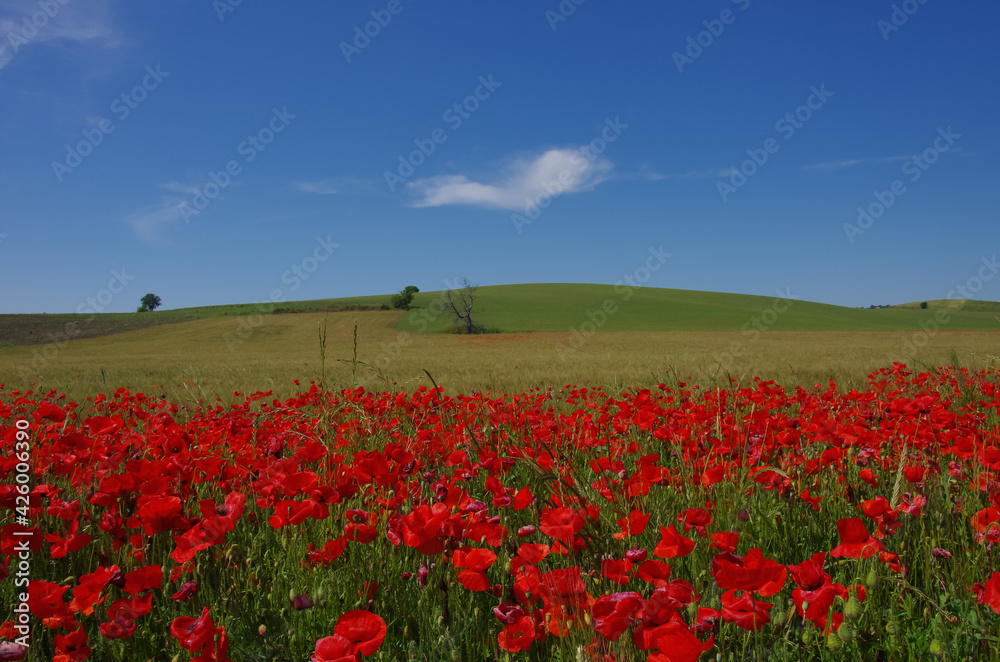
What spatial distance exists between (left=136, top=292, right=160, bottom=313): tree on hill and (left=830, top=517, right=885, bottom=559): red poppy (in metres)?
108

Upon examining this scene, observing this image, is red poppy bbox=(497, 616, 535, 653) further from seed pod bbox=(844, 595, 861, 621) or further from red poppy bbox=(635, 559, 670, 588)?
seed pod bbox=(844, 595, 861, 621)

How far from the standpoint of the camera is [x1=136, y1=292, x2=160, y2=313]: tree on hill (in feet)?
302

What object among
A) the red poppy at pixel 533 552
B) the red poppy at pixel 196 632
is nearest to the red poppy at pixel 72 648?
the red poppy at pixel 196 632

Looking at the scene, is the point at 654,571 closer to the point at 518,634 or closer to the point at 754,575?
the point at 754,575

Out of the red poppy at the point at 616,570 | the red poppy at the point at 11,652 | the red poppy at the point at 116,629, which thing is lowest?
the red poppy at the point at 116,629

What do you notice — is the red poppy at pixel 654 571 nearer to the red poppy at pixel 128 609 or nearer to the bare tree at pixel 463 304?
the red poppy at pixel 128 609

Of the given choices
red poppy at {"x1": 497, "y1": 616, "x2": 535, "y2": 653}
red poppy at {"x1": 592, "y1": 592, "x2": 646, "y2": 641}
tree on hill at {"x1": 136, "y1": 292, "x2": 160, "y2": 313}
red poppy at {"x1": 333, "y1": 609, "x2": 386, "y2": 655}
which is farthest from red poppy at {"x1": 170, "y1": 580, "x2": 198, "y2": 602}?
tree on hill at {"x1": 136, "y1": 292, "x2": 160, "y2": 313}

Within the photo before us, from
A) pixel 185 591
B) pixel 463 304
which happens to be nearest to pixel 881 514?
pixel 185 591

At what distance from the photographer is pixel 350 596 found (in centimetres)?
165

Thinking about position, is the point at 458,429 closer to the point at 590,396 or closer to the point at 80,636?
the point at 80,636

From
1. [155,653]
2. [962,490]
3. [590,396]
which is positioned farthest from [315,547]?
[590,396]

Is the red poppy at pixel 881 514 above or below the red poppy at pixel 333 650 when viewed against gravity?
above

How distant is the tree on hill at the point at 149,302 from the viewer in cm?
9219

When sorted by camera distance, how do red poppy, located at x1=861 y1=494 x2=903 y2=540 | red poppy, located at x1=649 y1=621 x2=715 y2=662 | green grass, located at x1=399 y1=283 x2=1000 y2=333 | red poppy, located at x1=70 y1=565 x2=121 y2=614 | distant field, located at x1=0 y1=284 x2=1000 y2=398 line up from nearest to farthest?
red poppy, located at x1=649 y1=621 x2=715 y2=662, red poppy, located at x1=70 y1=565 x2=121 y2=614, red poppy, located at x1=861 y1=494 x2=903 y2=540, distant field, located at x1=0 y1=284 x2=1000 y2=398, green grass, located at x1=399 y1=283 x2=1000 y2=333
